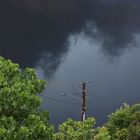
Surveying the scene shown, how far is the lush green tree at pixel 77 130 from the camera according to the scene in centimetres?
2320

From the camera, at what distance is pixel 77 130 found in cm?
2355

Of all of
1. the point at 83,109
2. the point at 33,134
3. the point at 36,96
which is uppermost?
the point at 83,109

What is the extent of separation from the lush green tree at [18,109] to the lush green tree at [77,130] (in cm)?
348

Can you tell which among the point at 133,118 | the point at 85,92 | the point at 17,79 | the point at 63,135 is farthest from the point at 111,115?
the point at 17,79

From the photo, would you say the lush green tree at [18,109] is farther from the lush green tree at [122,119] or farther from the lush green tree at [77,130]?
the lush green tree at [122,119]

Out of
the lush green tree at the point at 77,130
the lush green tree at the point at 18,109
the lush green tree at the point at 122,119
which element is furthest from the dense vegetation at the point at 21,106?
the lush green tree at the point at 122,119

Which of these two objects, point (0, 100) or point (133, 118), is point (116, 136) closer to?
point (133, 118)

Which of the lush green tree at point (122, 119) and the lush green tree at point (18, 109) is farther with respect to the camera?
the lush green tree at point (122, 119)

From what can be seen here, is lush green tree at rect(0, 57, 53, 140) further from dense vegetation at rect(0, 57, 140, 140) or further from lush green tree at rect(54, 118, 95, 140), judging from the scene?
lush green tree at rect(54, 118, 95, 140)

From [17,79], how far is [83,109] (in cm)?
3461

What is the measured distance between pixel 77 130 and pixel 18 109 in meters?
5.11

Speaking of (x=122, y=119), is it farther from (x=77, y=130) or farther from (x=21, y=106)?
(x=21, y=106)

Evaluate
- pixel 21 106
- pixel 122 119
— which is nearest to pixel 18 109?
pixel 21 106

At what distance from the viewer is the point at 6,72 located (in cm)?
1969
